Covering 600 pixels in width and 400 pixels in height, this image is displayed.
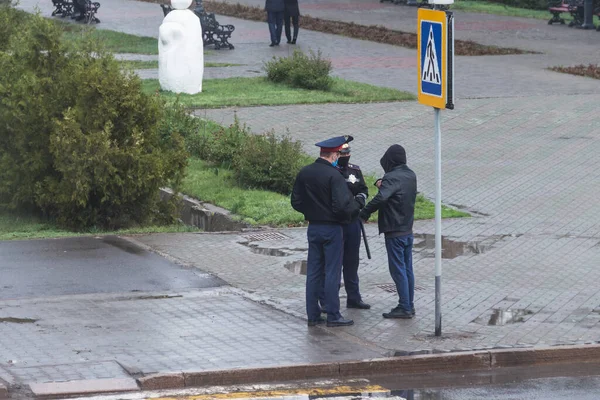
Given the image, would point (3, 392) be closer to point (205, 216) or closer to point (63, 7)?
point (205, 216)

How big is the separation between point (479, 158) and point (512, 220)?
401 cm

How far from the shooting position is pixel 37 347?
1041cm

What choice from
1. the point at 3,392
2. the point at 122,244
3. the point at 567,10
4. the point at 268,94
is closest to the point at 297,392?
the point at 3,392

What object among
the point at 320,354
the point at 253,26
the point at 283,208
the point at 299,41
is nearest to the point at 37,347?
the point at 320,354

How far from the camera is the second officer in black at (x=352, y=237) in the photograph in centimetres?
1175

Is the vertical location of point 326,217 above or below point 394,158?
below

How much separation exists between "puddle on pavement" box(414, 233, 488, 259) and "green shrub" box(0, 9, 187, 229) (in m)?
3.58

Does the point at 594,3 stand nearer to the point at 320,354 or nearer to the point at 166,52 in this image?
the point at 166,52

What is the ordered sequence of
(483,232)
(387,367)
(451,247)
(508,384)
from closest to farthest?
1. (508,384)
2. (387,367)
3. (451,247)
4. (483,232)

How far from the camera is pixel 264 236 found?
15523 millimetres

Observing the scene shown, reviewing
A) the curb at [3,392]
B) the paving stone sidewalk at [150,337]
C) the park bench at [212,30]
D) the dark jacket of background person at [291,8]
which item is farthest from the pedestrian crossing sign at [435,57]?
the dark jacket of background person at [291,8]

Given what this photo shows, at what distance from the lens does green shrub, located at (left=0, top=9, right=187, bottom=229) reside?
618 inches

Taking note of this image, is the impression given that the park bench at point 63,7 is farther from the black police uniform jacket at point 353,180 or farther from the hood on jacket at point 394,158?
the hood on jacket at point 394,158

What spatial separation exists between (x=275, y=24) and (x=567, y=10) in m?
11.7
